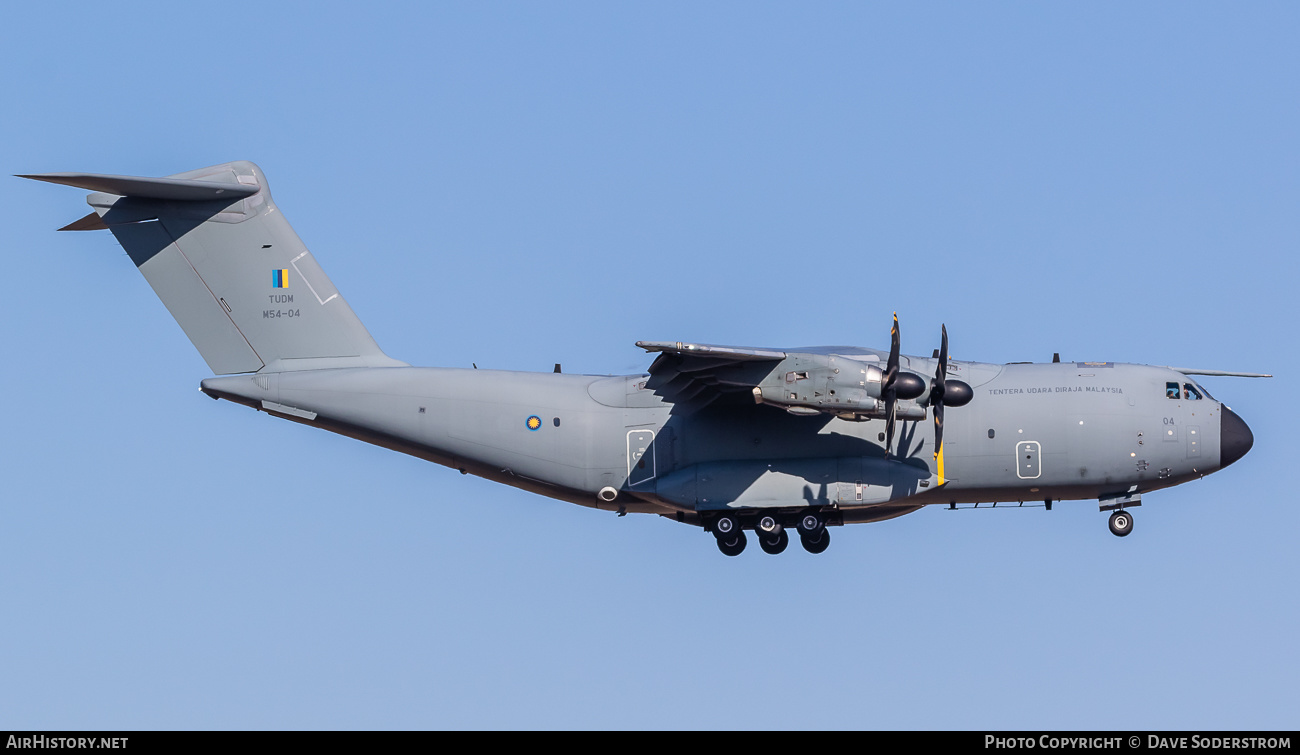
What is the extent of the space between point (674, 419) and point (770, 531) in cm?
227

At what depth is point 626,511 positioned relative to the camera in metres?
25.3

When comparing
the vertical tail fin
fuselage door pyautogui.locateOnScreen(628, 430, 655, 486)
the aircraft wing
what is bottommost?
fuselage door pyautogui.locateOnScreen(628, 430, 655, 486)

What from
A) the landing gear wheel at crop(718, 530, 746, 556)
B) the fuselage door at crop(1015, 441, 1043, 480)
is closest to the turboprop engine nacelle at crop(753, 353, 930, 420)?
the fuselage door at crop(1015, 441, 1043, 480)

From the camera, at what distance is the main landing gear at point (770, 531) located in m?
24.3

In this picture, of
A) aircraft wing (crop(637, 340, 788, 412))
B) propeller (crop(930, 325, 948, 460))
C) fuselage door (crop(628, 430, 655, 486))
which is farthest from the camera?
fuselage door (crop(628, 430, 655, 486))

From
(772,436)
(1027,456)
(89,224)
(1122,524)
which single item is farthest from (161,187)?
(1122,524)

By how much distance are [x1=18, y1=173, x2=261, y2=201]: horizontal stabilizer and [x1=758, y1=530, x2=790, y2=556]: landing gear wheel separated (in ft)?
32.4

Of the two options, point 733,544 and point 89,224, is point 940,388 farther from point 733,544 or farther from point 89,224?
point 89,224

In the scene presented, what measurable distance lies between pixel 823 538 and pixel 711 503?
187 cm

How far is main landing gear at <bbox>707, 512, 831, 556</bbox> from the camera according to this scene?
957 inches

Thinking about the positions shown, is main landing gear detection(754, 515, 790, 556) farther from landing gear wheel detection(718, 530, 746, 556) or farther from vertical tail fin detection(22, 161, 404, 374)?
vertical tail fin detection(22, 161, 404, 374)
